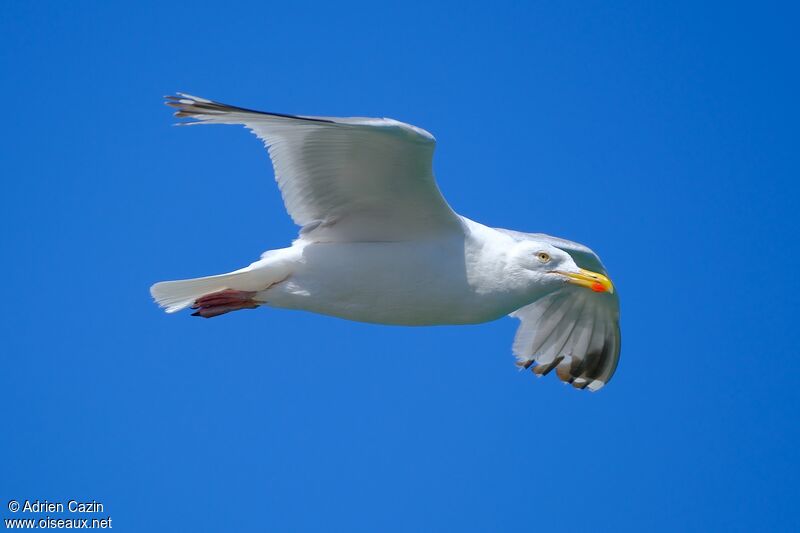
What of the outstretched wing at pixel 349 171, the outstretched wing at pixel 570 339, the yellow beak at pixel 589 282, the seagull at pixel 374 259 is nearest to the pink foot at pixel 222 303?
the seagull at pixel 374 259

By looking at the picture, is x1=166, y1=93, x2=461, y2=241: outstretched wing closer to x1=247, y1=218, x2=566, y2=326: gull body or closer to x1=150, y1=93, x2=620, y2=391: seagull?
x1=150, y1=93, x2=620, y2=391: seagull

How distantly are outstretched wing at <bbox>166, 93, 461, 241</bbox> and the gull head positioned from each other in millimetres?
541

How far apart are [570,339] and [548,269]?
7.86ft

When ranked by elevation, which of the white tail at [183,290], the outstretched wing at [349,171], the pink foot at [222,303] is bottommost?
the pink foot at [222,303]

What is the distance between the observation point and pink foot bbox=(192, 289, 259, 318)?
8.51 m

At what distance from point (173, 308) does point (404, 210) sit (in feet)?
6.32

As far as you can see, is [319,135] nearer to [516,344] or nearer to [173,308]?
[173,308]

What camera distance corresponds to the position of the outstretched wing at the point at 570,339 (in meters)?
10.5

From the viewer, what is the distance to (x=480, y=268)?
825 centimetres

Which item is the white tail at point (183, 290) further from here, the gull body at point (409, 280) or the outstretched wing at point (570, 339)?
the outstretched wing at point (570, 339)

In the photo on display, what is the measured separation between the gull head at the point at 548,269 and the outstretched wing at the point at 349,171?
541 millimetres

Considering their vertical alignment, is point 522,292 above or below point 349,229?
below

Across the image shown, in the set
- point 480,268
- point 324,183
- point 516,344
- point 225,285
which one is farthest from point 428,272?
point 516,344

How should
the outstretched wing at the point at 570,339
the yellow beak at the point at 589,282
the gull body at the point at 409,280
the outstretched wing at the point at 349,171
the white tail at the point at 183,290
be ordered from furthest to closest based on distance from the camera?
the outstretched wing at the point at 570,339
the white tail at the point at 183,290
the yellow beak at the point at 589,282
the gull body at the point at 409,280
the outstretched wing at the point at 349,171
